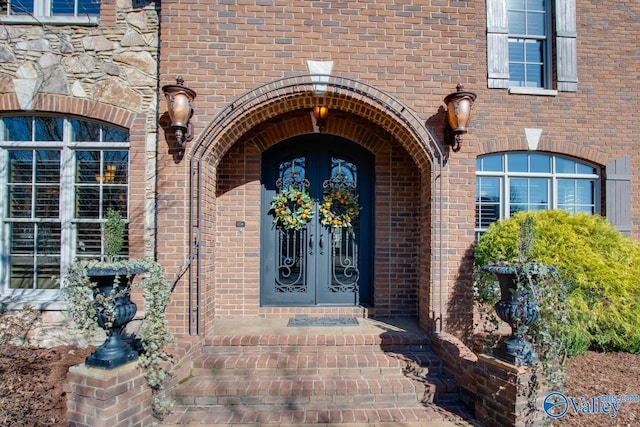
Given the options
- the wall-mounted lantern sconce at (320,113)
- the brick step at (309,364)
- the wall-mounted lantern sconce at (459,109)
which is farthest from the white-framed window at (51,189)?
the wall-mounted lantern sconce at (459,109)

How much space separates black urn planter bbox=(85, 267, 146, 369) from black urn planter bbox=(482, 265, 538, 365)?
122 inches

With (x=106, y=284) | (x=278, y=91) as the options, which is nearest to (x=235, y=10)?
(x=278, y=91)

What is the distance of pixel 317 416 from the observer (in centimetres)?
283

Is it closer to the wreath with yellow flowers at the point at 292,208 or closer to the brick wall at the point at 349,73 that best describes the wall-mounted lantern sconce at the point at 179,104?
the brick wall at the point at 349,73

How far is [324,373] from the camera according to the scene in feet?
10.7

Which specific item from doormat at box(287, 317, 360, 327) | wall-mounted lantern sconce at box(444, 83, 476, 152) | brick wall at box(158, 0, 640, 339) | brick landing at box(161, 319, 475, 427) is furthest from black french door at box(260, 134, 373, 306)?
wall-mounted lantern sconce at box(444, 83, 476, 152)

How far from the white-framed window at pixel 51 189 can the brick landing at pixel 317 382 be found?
229cm

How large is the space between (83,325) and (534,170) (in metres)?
5.86

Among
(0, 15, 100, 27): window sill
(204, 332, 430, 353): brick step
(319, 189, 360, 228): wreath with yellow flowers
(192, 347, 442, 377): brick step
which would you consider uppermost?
(0, 15, 100, 27): window sill

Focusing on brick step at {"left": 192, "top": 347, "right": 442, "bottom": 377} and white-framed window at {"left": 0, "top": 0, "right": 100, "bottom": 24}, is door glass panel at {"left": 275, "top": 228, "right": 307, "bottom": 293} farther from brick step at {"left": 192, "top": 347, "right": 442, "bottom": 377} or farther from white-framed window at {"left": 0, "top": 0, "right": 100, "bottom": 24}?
white-framed window at {"left": 0, "top": 0, "right": 100, "bottom": 24}

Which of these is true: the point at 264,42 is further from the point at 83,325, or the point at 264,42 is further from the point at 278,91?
the point at 83,325

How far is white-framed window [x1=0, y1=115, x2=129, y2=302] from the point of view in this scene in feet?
13.7

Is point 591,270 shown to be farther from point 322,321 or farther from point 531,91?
point 322,321

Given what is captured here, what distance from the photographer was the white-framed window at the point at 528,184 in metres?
4.94
